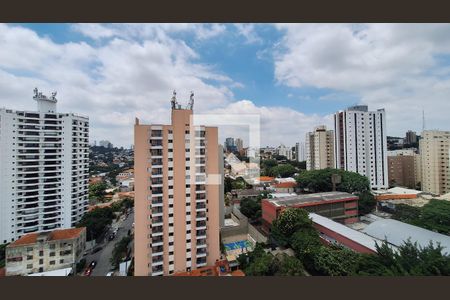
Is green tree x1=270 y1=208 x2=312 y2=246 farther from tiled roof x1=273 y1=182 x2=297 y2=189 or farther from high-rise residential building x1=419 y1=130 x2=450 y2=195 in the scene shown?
high-rise residential building x1=419 y1=130 x2=450 y2=195

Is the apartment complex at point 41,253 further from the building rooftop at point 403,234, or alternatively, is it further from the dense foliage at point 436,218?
the dense foliage at point 436,218

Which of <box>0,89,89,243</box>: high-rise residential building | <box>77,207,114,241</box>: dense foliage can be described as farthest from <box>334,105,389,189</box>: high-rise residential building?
<box>0,89,89,243</box>: high-rise residential building

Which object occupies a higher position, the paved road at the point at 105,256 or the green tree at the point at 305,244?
the green tree at the point at 305,244

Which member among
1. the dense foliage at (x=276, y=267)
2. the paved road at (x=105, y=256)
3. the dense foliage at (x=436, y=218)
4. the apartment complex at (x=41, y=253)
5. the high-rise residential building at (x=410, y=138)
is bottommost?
the paved road at (x=105, y=256)

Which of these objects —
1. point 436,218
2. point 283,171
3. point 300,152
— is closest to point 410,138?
point 300,152

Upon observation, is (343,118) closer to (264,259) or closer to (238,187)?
(238,187)

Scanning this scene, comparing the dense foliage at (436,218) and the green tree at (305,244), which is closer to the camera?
the green tree at (305,244)

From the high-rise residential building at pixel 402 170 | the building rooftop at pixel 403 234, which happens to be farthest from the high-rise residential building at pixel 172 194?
the high-rise residential building at pixel 402 170

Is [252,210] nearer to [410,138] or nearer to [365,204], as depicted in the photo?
[365,204]
